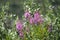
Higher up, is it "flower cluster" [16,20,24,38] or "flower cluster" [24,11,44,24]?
"flower cluster" [24,11,44,24]

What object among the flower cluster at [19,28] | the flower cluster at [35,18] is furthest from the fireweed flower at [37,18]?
the flower cluster at [19,28]

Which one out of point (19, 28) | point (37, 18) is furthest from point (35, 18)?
point (19, 28)

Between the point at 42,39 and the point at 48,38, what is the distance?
0.10m

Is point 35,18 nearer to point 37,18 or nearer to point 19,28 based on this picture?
point 37,18

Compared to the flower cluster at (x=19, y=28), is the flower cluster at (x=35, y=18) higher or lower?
higher

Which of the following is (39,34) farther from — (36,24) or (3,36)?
(3,36)

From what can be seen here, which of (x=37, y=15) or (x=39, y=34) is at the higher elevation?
(x=37, y=15)

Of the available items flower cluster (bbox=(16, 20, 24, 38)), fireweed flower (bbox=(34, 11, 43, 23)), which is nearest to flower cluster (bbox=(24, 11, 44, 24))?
fireweed flower (bbox=(34, 11, 43, 23))

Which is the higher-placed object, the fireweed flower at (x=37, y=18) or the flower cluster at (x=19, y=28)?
the fireweed flower at (x=37, y=18)

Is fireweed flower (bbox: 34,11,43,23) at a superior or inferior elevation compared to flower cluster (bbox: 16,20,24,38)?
superior

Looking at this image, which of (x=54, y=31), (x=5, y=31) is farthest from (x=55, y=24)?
(x=5, y=31)

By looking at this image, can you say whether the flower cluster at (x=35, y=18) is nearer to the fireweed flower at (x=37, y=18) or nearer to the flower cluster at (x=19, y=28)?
the fireweed flower at (x=37, y=18)

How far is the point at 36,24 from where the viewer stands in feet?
10.7

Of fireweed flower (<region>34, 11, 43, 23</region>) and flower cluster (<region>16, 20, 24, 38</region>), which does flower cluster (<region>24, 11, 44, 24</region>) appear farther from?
flower cluster (<region>16, 20, 24, 38</region>)
